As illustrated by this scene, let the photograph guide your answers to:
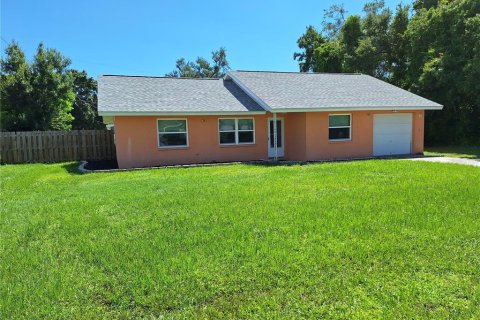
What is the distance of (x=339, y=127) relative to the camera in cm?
1656

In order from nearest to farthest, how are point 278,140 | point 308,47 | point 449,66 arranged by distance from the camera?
1. point 278,140
2. point 449,66
3. point 308,47

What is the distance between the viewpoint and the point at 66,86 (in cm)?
2442

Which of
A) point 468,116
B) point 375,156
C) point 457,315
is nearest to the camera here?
point 457,315

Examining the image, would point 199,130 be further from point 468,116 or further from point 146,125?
point 468,116

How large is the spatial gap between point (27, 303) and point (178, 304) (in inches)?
59.8

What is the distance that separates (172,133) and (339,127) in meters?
7.53

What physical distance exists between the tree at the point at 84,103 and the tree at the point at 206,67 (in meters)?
19.3

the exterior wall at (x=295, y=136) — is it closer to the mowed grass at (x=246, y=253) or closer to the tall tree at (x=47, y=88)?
the mowed grass at (x=246, y=253)

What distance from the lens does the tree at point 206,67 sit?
57.2 metres

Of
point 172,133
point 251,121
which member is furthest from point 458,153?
point 172,133

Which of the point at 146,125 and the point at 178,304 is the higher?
the point at 146,125

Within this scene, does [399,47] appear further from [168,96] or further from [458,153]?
[168,96]

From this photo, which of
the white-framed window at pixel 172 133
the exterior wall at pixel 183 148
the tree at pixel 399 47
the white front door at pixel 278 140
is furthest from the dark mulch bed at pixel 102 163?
the tree at pixel 399 47


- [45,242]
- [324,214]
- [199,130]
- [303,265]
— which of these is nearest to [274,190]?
[324,214]
